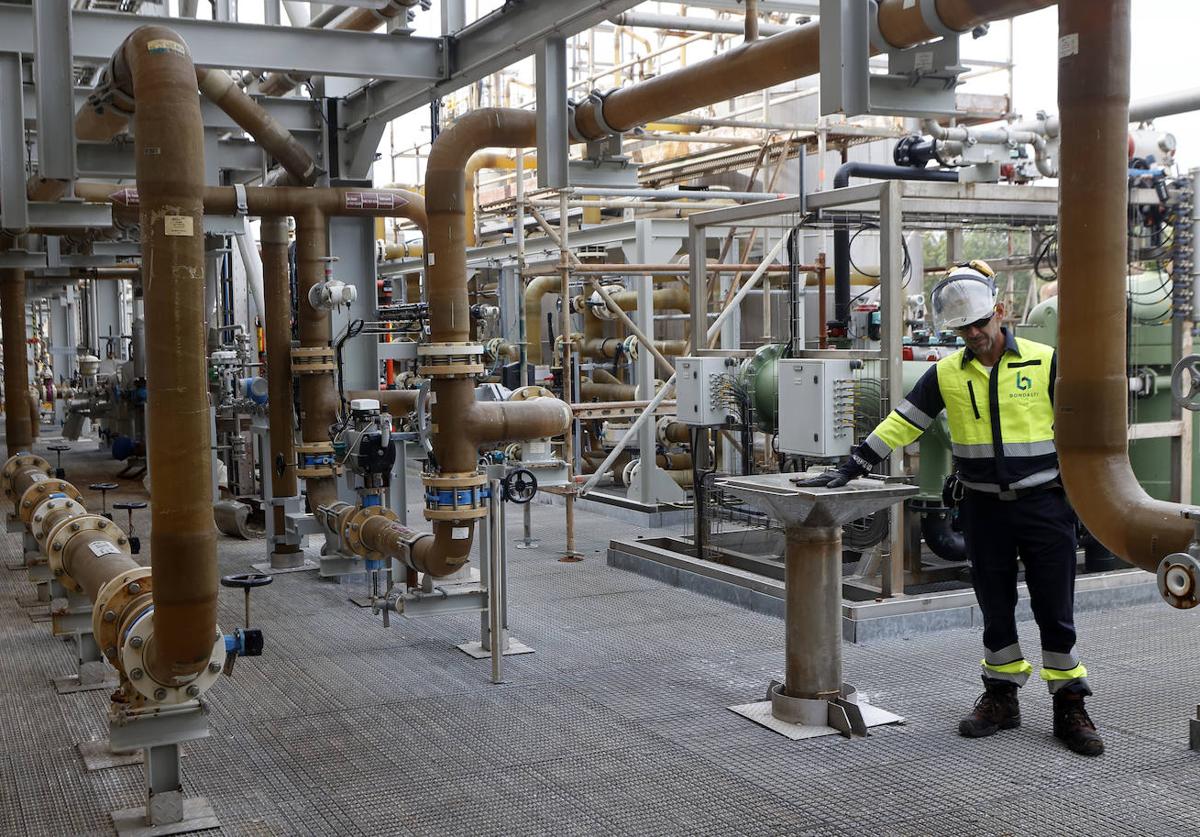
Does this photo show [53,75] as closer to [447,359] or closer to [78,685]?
[447,359]

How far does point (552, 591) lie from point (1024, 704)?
3311 millimetres

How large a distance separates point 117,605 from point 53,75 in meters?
2.75

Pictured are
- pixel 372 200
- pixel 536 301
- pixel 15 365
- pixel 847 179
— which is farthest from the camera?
pixel 15 365

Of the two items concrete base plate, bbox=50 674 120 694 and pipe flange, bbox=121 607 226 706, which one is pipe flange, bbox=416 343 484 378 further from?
pipe flange, bbox=121 607 226 706

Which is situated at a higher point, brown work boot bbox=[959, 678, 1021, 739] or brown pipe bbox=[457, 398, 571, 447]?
brown pipe bbox=[457, 398, 571, 447]

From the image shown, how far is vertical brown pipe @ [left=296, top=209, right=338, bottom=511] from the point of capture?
8.05 meters

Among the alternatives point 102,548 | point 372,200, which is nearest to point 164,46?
point 102,548

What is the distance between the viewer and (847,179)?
739 cm

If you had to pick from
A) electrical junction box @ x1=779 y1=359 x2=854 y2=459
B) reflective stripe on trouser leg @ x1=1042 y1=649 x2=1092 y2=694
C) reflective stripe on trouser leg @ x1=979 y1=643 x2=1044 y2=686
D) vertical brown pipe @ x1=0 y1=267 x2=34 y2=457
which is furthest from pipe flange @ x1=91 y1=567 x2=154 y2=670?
vertical brown pipe @ x1=0 y1=267 x2=34 y2=457

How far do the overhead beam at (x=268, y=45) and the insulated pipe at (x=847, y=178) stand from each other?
8.08ft

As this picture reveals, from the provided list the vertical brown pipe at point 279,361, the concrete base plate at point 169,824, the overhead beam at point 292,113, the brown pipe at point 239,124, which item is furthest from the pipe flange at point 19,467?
the concrete base plate at point 169,824

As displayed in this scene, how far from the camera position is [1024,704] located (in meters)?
5.26

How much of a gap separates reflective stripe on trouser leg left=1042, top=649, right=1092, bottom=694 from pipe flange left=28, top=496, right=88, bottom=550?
444cm

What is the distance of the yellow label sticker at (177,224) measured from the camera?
12.0 feet
